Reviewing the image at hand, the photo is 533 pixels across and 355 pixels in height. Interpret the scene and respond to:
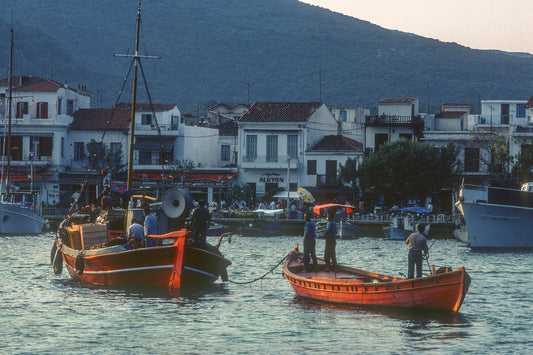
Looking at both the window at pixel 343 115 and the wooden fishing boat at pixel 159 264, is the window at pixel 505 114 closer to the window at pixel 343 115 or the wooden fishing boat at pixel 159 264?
the window at pixel 343 115

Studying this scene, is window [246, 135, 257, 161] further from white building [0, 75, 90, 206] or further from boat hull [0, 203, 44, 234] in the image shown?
boat hull [0, 203, 44, 234]

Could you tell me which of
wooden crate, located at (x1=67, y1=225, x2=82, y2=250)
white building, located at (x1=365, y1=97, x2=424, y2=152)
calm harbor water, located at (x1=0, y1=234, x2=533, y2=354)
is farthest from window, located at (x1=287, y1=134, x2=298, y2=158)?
wooden crate, located at (x1=67, y1=225, x2=82, y2=250)

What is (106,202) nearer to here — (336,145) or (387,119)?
(336,145)

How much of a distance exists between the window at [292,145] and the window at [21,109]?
24060mm

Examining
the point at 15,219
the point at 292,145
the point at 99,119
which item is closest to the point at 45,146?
the point at 99,119

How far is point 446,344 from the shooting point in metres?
23.5

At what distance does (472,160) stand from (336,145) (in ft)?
39.2

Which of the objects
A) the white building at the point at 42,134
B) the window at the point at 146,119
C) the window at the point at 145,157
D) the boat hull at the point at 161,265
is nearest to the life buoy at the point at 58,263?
the boat hull at the point at 161,265

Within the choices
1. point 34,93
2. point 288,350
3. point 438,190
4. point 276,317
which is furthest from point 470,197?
point 34,93

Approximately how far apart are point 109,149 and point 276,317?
6425 cm

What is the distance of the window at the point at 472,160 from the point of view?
3428 inches

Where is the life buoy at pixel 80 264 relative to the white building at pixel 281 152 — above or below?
below

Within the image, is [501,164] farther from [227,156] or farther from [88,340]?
[88,340]

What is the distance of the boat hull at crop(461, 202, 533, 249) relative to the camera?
191ft
